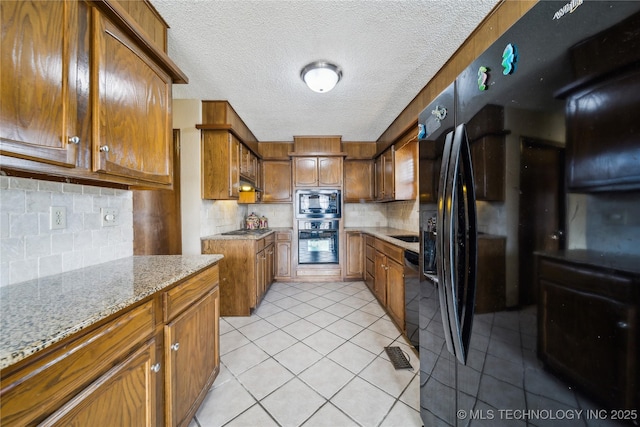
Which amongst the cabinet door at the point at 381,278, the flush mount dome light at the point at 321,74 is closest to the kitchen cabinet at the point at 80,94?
the flush mount dome light at the point at 321,74

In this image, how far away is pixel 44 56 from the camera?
82 centimetres

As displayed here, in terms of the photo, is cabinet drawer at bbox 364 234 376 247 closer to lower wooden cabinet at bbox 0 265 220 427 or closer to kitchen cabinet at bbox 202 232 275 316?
kitchen cabinet at bbox 202 232 275 316

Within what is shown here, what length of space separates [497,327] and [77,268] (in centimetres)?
196

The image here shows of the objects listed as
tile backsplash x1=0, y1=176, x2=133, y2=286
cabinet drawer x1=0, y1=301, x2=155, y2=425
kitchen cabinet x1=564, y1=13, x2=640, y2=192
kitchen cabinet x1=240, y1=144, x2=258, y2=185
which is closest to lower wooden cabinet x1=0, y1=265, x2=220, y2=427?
cabinet drawer x1=0, y1=301, x2=155, y2=425

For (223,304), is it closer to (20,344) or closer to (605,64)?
(20,344)

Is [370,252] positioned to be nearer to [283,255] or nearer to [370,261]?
[370,261]

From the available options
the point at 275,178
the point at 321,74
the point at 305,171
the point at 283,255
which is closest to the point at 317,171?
the point at 305,171

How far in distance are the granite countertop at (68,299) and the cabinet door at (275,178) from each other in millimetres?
2802

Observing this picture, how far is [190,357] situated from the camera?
1229mm

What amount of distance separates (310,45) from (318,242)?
283 cm

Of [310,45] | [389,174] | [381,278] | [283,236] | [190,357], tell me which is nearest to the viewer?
[190,357]

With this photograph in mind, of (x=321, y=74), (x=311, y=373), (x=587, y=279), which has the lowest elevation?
(x=311, y=373)

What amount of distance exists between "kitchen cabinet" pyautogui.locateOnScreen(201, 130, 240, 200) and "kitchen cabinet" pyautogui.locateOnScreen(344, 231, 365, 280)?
2.16 metres

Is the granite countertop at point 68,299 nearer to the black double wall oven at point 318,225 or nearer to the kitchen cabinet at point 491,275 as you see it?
the kitchen cabinet at point 491,275
